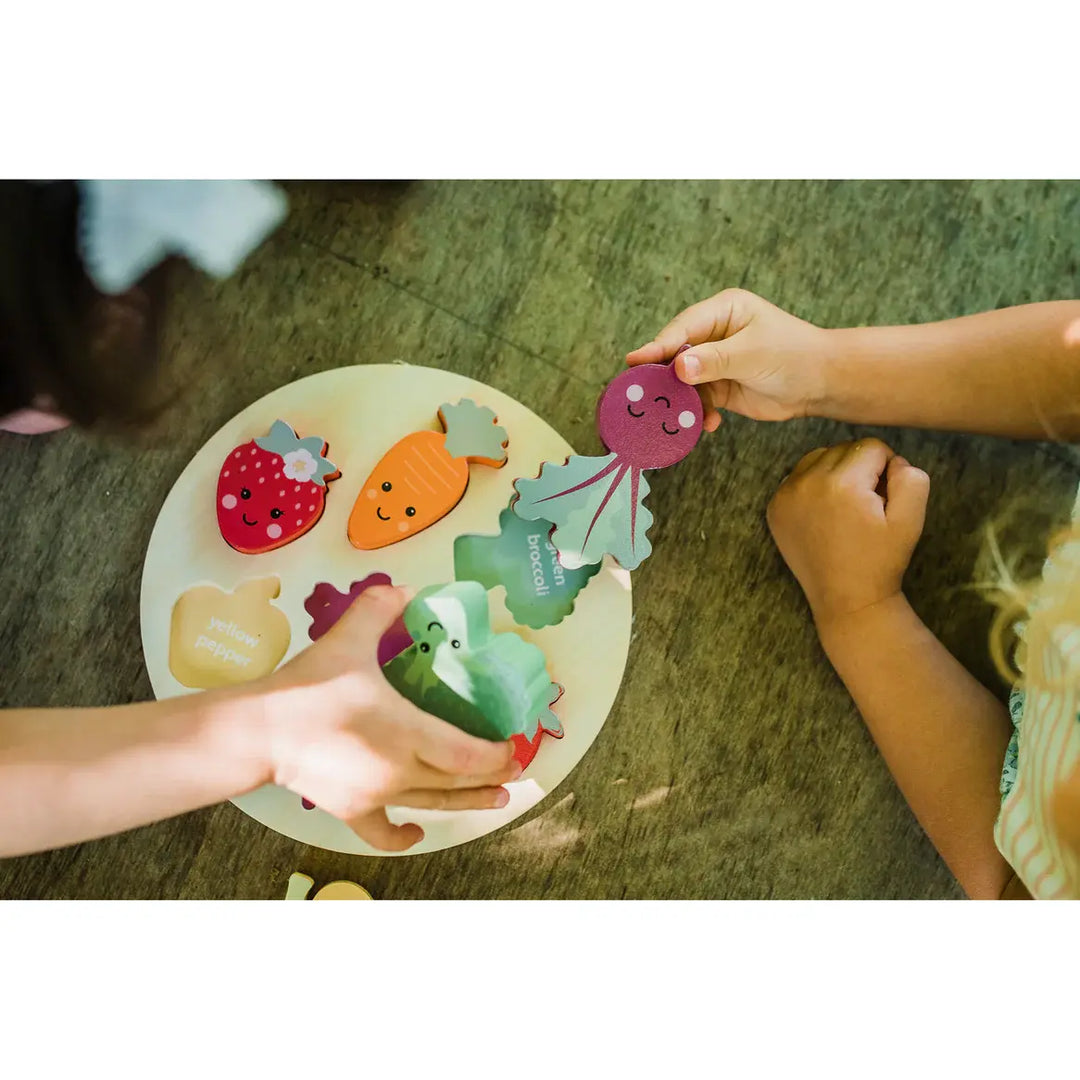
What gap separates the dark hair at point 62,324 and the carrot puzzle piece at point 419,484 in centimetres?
29

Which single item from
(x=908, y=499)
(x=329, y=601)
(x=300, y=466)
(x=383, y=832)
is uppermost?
(x=908, y=499)

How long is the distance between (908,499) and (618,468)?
31 centimetres

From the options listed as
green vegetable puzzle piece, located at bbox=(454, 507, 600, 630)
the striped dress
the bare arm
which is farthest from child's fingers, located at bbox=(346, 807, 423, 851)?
the striped dress

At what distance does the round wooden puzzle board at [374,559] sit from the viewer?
2.61 feet

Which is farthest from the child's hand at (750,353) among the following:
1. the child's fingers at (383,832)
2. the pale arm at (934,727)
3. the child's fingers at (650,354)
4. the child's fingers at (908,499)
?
the child's fingers at (383,832)

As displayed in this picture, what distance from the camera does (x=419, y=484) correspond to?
2.60 ft

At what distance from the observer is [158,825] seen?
0.85m

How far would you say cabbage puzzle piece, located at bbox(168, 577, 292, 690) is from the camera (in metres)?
0.79

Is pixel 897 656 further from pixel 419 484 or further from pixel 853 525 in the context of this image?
→ pixel 419 484

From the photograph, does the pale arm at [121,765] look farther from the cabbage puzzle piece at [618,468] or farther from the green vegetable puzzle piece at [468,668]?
the cabbage puzzle piece at [618,468]

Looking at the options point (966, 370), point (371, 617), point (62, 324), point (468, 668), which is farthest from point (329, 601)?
point (966, 370)

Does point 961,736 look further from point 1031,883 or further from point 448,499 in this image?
point 448,499
